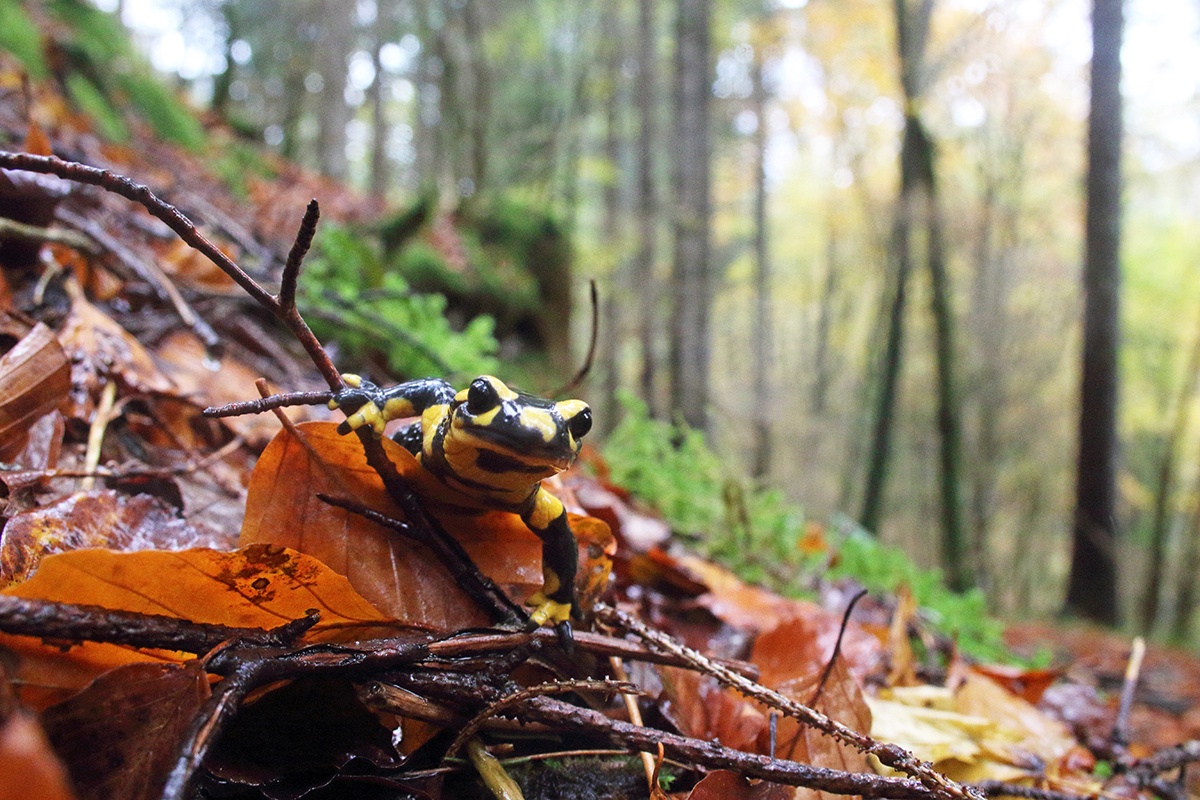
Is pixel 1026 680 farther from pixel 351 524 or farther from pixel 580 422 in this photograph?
pixel 351 524

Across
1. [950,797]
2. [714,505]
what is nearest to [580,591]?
[950,797]

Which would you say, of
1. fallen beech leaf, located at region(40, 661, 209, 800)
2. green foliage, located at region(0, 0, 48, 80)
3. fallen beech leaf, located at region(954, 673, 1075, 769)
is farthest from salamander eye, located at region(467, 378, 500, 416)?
green foliage, located at region(0, 0, 48, 80)

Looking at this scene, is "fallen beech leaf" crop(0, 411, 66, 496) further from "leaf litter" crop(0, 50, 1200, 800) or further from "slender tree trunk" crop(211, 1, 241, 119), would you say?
"slender tree trunk" crop(211, 1, 241, 119)

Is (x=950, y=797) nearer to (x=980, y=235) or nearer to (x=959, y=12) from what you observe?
(x=959, y=12)

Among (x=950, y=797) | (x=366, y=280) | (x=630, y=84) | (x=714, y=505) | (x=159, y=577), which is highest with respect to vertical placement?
(x=630, y=84)

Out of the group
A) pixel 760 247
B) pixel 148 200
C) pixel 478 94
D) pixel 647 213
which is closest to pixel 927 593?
pixel 148 200

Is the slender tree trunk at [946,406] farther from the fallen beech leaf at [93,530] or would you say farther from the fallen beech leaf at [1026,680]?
the fallen beech leaf at [93,530]
